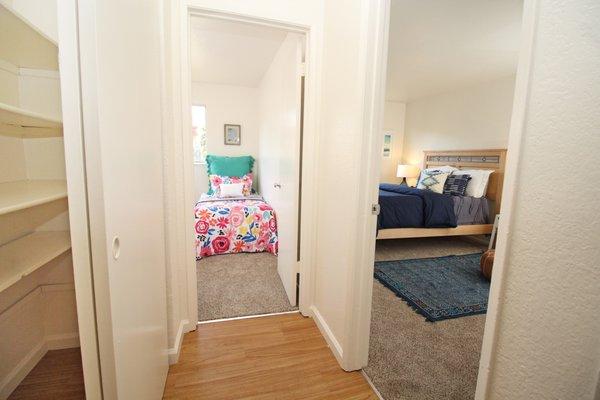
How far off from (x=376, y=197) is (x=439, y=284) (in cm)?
167

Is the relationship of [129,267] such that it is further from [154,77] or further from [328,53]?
[328,53]

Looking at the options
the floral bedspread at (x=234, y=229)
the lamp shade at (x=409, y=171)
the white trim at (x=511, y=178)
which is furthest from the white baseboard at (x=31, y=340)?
the lamp shade at (x=409, y=171)

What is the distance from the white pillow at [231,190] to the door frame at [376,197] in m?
2.91

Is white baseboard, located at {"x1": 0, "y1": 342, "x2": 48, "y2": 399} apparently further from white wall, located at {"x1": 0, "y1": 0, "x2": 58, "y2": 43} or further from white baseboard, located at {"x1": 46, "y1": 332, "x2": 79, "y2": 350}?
white wall, located at {"x1": 0, "y1": 0, "x2": 58, "y2": 43}

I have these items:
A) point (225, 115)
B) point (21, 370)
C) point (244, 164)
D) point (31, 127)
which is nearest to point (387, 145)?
point (244, 164)

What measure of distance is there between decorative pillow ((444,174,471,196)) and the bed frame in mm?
380

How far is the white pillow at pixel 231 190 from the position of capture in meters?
4.00

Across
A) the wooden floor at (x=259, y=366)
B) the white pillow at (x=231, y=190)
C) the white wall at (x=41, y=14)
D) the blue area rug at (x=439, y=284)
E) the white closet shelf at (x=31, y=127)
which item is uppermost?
the white wall at (x=41, y=14)

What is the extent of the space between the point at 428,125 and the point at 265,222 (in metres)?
3.69

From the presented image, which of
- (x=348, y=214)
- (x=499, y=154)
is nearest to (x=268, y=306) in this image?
(x=348, y=214)

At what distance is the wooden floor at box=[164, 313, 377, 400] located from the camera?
4.48ft

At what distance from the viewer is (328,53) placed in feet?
5.68

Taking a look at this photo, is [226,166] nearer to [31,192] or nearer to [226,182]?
[226,182]

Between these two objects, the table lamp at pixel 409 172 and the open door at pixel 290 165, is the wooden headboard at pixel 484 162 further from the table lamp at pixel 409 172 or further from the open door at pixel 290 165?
the open door at pixel 290 165
